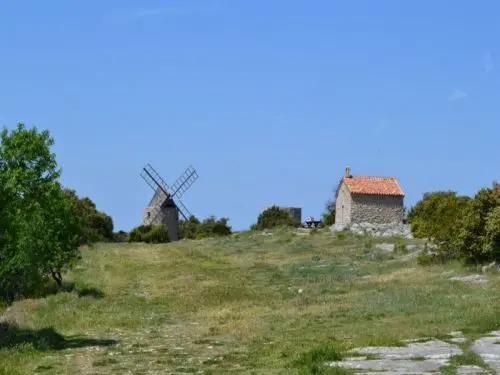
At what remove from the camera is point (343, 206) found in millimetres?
89562

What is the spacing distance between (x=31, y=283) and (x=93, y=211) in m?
68.3

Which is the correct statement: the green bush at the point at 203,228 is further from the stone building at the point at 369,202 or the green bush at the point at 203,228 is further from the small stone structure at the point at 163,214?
the stone building at the point at 369,202

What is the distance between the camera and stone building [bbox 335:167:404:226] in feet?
287

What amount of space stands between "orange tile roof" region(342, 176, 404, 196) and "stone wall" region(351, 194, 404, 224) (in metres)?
0.50

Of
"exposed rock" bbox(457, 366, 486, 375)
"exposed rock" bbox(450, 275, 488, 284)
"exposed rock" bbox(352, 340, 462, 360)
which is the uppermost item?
"exposed rock" bbox(450, 275, 488, 284)

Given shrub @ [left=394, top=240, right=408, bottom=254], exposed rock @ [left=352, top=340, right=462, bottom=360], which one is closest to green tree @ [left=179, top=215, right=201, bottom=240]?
shrub @ [left=394, top=240, right=408, bottom=254]

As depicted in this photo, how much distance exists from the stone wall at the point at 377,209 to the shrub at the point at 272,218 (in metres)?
27.1

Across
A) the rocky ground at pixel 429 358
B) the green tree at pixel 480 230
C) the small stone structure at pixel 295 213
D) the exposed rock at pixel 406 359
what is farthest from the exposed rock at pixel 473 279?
the small stone structure at pixel 295 213

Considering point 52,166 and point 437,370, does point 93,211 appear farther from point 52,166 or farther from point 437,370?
point 437,370

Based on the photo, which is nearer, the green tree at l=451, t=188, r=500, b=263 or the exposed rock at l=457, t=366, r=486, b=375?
the exposed rock at l=457, t=366, r=486, b=375

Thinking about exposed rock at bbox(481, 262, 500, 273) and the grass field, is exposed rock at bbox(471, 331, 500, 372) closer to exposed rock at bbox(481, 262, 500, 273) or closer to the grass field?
the grass field

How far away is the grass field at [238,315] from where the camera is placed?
67.2 ft

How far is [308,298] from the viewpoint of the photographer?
1423 inches

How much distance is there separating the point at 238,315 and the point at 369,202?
191 ft
